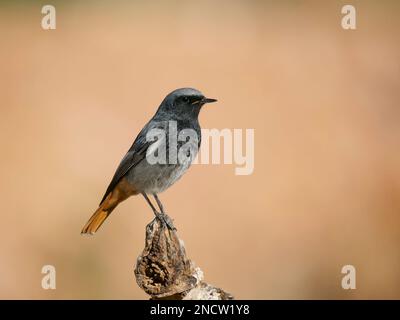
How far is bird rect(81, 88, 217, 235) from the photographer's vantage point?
704 cm

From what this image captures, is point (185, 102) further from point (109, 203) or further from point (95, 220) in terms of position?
point (95, 220)

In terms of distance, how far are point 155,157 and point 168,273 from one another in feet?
5.93

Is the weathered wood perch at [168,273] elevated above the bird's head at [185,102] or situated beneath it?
situated beneath

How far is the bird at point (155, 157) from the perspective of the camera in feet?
23.1

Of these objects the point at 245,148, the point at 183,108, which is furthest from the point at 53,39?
the point at 183,108

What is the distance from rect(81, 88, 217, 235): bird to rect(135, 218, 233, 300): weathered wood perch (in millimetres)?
1473

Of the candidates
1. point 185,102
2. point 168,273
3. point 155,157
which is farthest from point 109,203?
point 168,273

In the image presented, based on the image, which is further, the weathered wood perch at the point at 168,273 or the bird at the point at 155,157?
the bird at the point at 155,157

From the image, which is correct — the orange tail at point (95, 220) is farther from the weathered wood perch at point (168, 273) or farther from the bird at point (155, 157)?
the weathered wood perch at point (168, 273)

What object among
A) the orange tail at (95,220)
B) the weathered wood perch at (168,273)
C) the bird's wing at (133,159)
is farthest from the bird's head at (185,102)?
the weathered wood perch at (168,273)

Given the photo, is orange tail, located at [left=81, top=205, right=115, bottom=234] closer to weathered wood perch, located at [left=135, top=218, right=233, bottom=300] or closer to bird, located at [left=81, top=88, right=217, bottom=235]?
bird, located at [left=81, top=88, right=217, bottom=235]

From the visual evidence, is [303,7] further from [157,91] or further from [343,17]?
[157,91]

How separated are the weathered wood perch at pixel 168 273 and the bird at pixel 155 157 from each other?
4.83 feet

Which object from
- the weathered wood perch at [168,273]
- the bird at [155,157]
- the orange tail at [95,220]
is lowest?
the weathered wood perch at [168,273]
